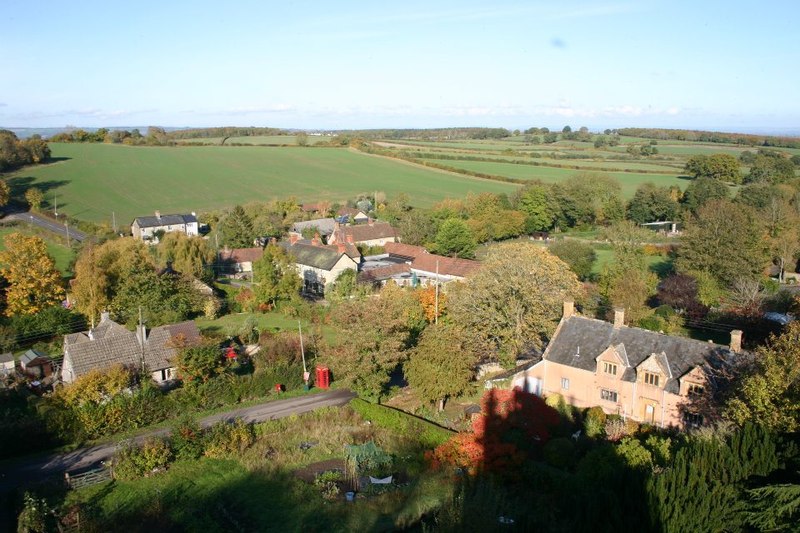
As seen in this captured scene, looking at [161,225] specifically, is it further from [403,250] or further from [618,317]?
[618,317]

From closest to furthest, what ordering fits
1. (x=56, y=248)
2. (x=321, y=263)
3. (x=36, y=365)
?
1. (x=36, y=365)
2. (x=321, y=263)
3. (x=56, y=248)

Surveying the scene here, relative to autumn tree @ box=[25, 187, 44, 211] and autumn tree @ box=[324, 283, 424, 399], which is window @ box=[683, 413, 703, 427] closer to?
autumn tree @ box=[324, 283, 424, 399]

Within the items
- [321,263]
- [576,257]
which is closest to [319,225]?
[321,263]

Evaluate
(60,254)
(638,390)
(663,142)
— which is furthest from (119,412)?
(663,142)

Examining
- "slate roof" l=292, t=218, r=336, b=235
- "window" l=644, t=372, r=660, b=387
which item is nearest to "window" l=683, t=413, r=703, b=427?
"window" l=644, t=372, r=660, b=387

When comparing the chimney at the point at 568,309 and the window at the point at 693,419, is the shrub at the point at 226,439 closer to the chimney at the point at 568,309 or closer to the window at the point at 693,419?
the chimney at the point at 568,309

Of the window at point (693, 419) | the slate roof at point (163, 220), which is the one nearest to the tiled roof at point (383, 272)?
the window at point (693, 419)

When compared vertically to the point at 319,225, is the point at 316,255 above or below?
above
